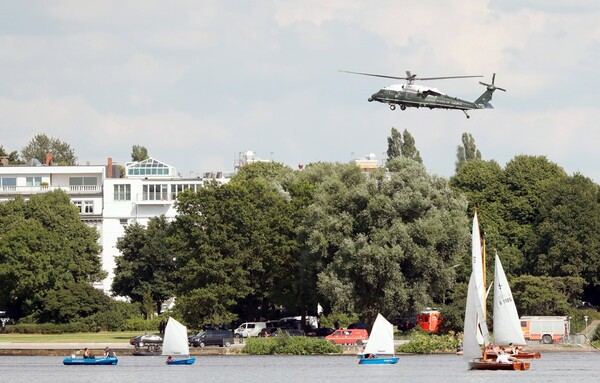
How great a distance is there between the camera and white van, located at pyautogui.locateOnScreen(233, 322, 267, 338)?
415 feet

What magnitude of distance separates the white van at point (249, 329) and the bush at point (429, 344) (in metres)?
→ 14.9

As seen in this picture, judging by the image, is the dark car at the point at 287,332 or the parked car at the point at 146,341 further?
the parked car at the point at 146,341

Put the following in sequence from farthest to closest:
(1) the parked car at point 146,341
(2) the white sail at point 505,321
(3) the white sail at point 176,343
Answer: (1) the parked car at point 146,341, (3) the white sail at point 176,343, (2) the white sail at point 505,321

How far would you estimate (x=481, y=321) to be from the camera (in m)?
92.7

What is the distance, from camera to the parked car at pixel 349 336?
381 feet

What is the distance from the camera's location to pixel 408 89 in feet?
337

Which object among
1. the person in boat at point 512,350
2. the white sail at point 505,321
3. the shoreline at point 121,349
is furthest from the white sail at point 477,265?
the shoreline at point 121,349

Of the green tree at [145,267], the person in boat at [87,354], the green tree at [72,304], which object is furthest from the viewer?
the green tree at [145,267]

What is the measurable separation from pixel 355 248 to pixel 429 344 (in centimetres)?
903

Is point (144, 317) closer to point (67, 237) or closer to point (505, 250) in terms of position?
point (67, 237)

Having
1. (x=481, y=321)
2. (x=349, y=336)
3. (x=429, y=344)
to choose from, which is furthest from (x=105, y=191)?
(x=481, y=321)

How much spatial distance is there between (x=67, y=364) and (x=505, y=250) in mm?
52736

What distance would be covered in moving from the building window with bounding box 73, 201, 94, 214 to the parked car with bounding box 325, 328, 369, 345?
78.3 m

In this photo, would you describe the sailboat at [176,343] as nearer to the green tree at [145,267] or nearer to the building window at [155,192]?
the green tree at [145,267]
